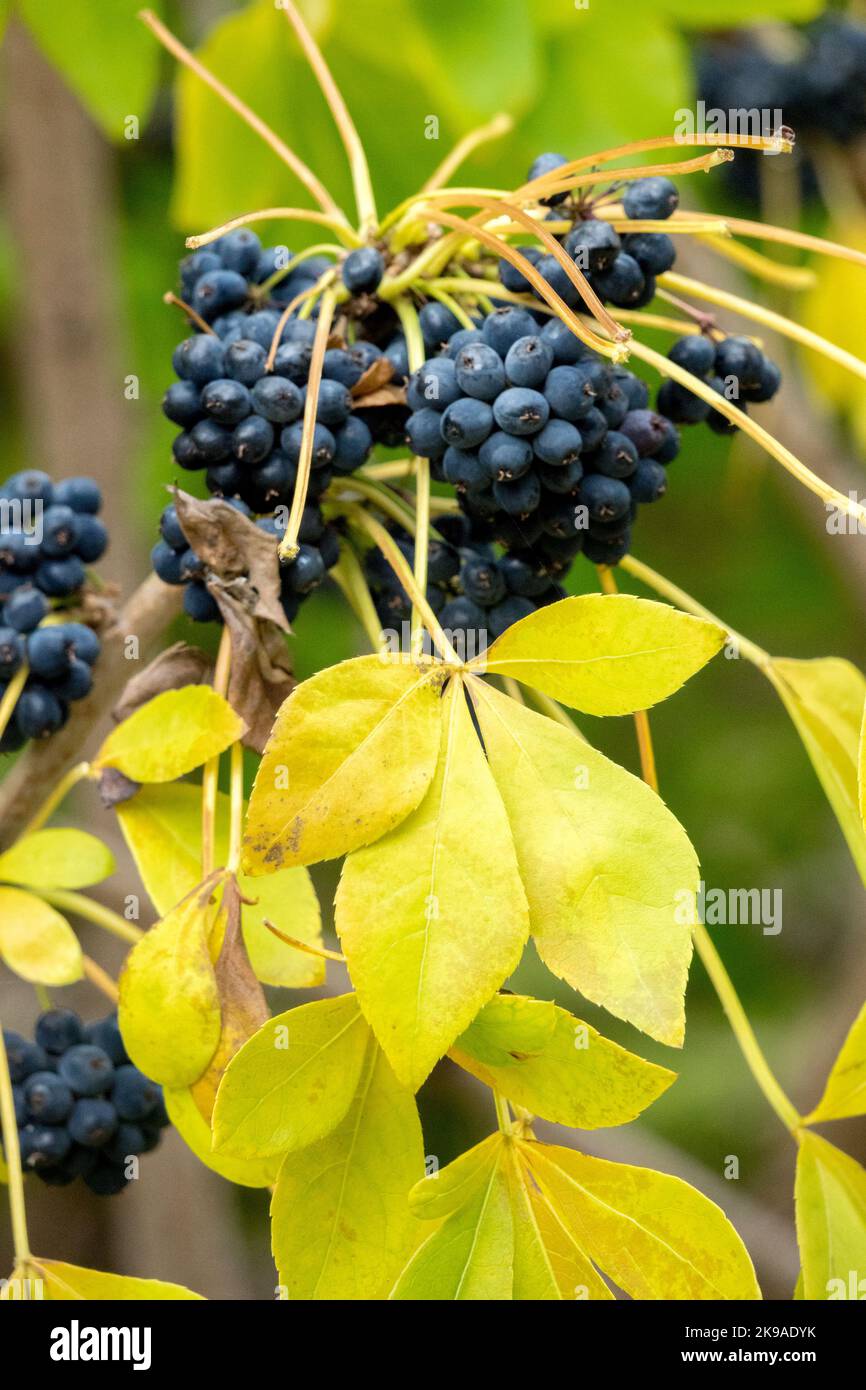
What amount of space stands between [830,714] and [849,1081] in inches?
9.3

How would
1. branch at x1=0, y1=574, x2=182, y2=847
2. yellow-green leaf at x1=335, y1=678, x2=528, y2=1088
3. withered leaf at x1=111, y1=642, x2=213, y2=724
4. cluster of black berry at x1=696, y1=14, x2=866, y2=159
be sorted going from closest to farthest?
1. yellow-green leaf at x1=335, y1=678, x2=528, y2=1088
2. withered leaf at x1=111, y1=642, x2=213, y2=724
3. branch at x1=0, y1=574, x2=182, y2=847
4. cluster of black berry at x1=696, y1=14, x2=866, y2=159

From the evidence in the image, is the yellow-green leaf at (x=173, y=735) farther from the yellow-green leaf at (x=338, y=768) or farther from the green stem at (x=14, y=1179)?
the green stem at (x=14, y=1179)

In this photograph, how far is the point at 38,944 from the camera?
2.65ft

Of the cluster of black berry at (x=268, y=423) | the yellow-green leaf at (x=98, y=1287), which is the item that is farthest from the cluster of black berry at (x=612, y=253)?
the yellow-green leaf at (x=98, y=1287)

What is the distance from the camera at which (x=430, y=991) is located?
0.61 m

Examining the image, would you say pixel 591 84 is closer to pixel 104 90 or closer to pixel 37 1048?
pixel 104 90

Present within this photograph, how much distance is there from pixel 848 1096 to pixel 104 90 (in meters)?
1.11

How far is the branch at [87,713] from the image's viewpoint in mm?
929

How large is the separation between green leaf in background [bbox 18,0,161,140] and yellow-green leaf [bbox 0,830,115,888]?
2.48ft

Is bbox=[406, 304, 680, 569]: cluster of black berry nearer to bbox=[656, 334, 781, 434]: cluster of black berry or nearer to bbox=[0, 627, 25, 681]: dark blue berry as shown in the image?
→ bbox=[656, 334, 781, 434]: cluster of black berry

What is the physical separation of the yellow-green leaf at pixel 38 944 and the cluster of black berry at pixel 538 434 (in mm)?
361

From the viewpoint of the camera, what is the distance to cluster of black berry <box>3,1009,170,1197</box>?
3.16ft

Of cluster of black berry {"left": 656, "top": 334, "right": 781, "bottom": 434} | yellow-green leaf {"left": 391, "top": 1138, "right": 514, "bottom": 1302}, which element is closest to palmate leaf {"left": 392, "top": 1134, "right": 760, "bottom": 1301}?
yellow-green leaf {"left": 391, "top": 1138, "right": 514, "bottom": 1302}

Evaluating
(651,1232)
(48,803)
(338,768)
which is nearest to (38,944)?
(48,803)
